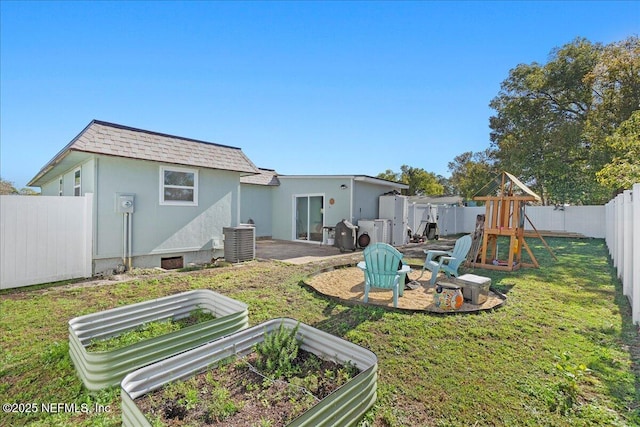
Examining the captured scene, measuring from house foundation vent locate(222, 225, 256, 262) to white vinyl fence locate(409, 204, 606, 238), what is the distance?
840 cm

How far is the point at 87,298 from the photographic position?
15.6ft

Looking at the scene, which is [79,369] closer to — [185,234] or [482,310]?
[482,310]

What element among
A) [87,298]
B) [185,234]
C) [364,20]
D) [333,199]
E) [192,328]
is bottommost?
[87,298]

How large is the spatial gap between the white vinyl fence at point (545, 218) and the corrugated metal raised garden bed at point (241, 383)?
11.9 metres

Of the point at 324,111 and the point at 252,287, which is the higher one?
the point at 324,111

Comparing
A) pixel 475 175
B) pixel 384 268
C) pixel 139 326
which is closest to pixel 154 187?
pixel 139 326

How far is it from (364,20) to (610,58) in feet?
36.8

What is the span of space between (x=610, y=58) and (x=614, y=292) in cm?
1220

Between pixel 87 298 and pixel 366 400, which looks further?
pixel 87 298

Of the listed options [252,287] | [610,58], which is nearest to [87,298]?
[252,287]

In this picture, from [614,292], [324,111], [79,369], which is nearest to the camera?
[79,369]

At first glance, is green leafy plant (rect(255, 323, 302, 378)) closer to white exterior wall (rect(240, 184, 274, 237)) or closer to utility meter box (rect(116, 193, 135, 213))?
utility meter box (rect(116, 193, 135, 213))

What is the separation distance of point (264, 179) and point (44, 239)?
8.51 meters

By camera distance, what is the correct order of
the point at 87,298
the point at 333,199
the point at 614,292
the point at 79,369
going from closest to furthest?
1. the point at 79,369
2. the point at 87,298
3. the point at 614,292
4. the point at 333,199
